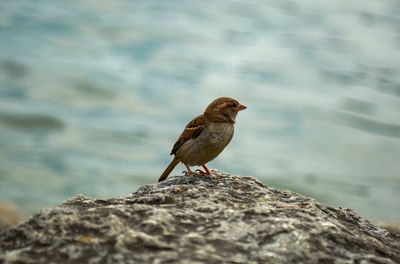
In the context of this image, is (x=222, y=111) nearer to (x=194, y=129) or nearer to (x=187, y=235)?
(x=194, y=129)

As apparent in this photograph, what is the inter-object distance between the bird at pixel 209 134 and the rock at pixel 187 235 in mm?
2494

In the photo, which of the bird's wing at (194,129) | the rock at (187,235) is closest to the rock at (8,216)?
the bird's wing at (194,129)

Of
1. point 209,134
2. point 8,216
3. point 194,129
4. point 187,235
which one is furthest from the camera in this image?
point 8,216

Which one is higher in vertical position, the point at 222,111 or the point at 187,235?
the point at 222,111

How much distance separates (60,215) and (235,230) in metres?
0.98

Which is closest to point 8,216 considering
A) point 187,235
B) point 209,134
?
point 209,134

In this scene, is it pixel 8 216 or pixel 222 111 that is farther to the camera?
pixel 8 216

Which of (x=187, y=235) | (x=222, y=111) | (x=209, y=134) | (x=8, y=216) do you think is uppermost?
(x=8, y=216)

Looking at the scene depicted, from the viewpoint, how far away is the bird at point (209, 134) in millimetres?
7211

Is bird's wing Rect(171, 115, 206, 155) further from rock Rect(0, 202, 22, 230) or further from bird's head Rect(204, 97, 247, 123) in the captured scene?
rock Rect(0, 202, 22, 230)

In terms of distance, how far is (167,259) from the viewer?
3.65 m

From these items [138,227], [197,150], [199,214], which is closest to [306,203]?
[199,214]

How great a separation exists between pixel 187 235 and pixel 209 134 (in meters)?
3.30

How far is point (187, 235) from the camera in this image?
13.0 feet
